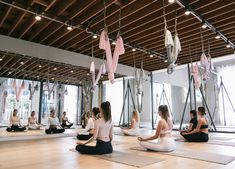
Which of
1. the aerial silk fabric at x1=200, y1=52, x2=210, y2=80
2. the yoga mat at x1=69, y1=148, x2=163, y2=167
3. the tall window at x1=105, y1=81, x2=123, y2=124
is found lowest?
the yoga mat at x1=69, y1=148, x2=163, y2=167

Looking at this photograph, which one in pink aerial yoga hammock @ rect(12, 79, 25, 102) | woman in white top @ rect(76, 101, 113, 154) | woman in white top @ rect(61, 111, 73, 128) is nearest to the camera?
woman in white top @ rect(76, 101, 113, 154)

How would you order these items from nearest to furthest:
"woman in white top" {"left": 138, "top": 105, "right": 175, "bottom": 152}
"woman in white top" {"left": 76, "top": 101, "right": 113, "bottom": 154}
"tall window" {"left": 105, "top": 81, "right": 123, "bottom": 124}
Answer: "woman in white top" {"left": 76, "top": 101, "right": 113, "bottom": 154} → "woman in white top" {"left": 138, "top": 105, "right": 175, "bottom": 152} → "tall window" {"left": 105, "top": 81, "right": 123, "bottom": 124}

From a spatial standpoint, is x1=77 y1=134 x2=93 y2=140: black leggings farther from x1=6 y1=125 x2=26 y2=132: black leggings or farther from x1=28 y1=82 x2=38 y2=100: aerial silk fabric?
x1=28 y1=82 x2=38 y2=100: aerial silk fabric

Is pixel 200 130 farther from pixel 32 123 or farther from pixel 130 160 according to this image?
pixel 32 123

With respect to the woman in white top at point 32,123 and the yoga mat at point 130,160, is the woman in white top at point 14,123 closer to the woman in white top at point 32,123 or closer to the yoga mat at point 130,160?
the woman in white top at point 32,123

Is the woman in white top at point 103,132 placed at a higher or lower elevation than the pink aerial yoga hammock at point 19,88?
lower

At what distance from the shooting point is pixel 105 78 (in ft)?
34.4

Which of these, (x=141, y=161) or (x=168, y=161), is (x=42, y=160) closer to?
(x=141, y=161)

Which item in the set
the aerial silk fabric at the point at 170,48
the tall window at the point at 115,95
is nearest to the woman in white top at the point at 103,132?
the aerial silk fabric at the point at 170,48

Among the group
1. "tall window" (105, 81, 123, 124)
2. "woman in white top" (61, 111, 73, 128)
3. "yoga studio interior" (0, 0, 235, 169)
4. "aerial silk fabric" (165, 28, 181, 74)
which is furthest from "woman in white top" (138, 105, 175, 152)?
"woman in white top" (61, 111, 73, 128)

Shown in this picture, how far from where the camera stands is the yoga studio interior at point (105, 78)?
3.89 metres

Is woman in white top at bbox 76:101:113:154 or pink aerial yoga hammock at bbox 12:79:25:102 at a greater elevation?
pink aerial yoga hammock at bbox 12:79:25:102

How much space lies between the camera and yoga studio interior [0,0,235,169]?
389 cm

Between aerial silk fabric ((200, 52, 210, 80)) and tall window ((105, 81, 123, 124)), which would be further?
tall window ((105, 81, 123, 124))
